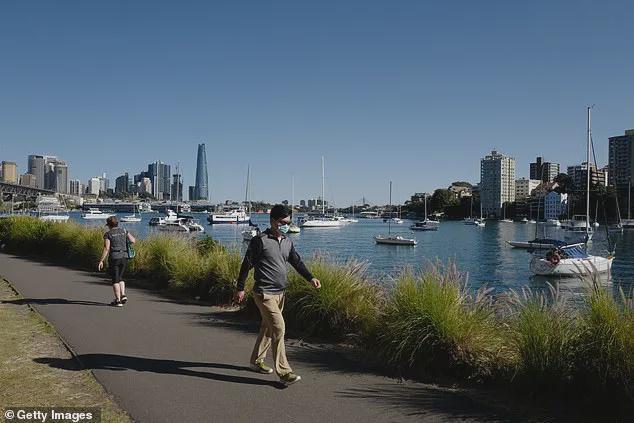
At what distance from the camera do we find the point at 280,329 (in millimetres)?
6027

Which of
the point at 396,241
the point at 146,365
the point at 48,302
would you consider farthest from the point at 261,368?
the point at 396,241

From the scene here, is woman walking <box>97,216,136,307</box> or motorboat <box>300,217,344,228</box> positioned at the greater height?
woman walking <box>97,216,136,307</box>

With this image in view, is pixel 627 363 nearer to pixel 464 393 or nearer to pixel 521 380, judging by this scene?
pixel 521 380

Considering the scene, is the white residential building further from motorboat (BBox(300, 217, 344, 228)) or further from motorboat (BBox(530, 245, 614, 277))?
motorboat (BBox(530, 245, 614, 277))

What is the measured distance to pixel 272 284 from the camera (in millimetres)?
6078

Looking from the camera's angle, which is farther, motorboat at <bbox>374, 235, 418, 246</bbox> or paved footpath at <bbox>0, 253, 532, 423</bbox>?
motorboat at <bbox>374, 235, 418, 246</bbox>

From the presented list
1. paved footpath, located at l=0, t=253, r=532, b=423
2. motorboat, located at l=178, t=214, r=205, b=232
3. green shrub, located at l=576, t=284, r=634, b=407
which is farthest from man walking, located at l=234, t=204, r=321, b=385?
motorboat, located at l=178, t=214, r=205, b=232

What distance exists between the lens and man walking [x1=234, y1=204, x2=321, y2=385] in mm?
6027

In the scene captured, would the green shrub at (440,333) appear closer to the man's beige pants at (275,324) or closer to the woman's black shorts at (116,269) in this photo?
the man's beige pants at (275,324)

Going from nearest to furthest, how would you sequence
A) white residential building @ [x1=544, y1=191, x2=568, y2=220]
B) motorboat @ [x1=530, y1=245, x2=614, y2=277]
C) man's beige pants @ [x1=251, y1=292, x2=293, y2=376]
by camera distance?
1. man's beige pants @ [x1=251, y1=292, x2=293, y2=376]
2. motorboat @ [x1=530, y1=245, x2=614, y2=277]
3. white residential building @ [x1=544, y1=191, x2=568, y2=220]

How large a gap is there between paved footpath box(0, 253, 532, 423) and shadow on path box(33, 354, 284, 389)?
11 millimetres

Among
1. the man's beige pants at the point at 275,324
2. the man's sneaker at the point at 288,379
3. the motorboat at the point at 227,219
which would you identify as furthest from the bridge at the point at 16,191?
the man's sneaker at the point at 288,379

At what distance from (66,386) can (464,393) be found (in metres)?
4.10

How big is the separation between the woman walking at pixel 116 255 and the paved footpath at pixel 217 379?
33.5 inches
